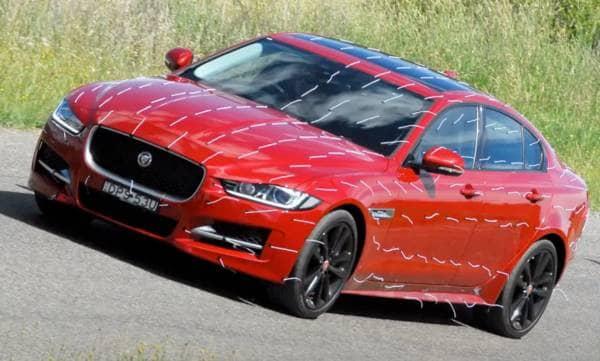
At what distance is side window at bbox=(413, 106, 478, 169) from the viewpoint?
35.4ft

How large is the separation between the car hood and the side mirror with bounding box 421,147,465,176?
0.93ft

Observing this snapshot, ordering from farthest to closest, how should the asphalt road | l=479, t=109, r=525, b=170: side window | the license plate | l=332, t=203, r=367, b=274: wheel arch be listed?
l=479, t=109, r=525, b=170: side window, l=332, t=203, r=367, b=274: wheel arch, the license plate, the asphalt road

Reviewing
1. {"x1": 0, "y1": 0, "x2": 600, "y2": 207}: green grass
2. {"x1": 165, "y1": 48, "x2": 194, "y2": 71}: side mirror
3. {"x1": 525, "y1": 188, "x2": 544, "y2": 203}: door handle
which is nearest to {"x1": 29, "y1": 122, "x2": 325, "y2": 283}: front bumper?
{"x1": 165, "y1": 48, "x2": 194, "y2": 71}: side mirror

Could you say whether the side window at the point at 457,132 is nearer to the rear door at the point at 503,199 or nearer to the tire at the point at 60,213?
the rear door at the point at 503,199

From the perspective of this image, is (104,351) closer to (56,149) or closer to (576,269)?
(56,149)

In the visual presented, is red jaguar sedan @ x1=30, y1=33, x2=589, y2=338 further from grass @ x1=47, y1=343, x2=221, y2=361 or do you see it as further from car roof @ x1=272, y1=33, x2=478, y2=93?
grass @ x1=47, y1=343, x2=221, y2=361

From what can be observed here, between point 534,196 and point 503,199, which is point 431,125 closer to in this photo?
point 503,199

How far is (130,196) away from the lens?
9695 millimetres

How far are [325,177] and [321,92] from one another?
1.34m

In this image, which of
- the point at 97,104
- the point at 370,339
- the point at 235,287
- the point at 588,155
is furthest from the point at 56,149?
the point at 588,155

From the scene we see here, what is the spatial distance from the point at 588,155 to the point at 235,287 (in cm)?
1128

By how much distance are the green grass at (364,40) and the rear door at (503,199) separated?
5.14 meters

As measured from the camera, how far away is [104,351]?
791 centimetres

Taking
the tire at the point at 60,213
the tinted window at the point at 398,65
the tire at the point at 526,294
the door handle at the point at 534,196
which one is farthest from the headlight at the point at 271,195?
the tire at the point at 526,294
